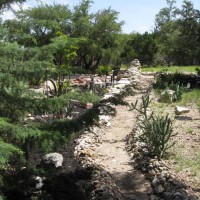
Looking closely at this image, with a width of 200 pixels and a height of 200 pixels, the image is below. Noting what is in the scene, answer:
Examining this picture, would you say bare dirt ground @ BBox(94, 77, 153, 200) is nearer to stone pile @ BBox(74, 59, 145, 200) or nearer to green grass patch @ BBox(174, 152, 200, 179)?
stone pile @ BBox(74, 59, 145, 200)

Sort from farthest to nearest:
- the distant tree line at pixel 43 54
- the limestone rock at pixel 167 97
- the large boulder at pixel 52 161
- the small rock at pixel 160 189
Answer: the limestone rock at pixel 167 97, the large boulder at pixel 52 161, the small rock at pixel 160 189, the distant tree line at pixel 43 54

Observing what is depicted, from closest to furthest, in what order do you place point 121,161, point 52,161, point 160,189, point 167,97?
1. point 160,189
2. point 52,161
3. point 121,161
4. point 167,97

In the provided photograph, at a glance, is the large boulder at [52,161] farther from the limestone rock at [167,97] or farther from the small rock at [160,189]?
the limestone rock at [167,97]

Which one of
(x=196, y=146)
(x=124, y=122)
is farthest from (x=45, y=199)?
(x=124, y=122)

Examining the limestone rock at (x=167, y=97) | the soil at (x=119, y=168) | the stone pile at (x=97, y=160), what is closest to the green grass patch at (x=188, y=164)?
the soil at (x=119, y=168)

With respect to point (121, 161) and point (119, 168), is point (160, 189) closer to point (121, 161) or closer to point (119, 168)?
point (119, 168)

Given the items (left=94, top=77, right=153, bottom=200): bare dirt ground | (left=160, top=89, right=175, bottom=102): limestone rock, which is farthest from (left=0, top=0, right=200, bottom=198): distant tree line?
(left=160, top=89, right=175, bottom=102): limestone rock

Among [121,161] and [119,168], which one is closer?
[119,168]

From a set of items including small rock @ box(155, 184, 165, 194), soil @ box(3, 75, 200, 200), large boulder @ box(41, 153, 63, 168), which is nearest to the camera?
soil @ box(3, 75, 200, 200)

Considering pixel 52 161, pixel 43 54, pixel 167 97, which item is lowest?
pixel 52 161

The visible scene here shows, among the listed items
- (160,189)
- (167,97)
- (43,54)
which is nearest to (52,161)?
(160,189)

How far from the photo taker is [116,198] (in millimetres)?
5359

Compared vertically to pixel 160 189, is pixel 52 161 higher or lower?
higher

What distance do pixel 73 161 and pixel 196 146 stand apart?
269 centimetres
